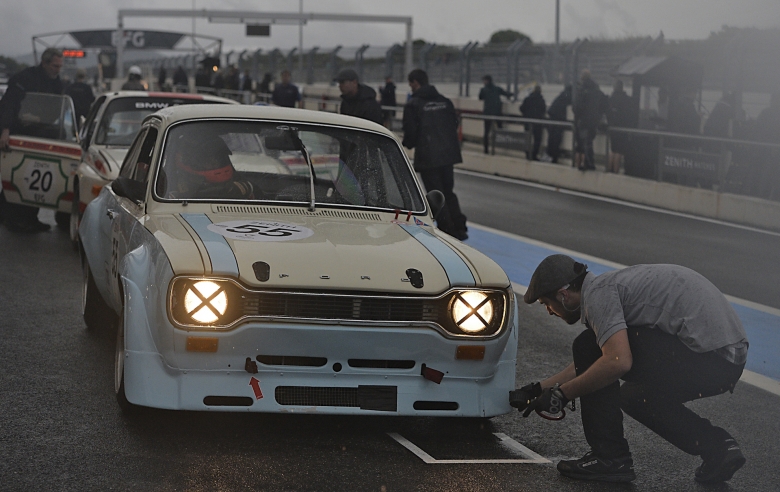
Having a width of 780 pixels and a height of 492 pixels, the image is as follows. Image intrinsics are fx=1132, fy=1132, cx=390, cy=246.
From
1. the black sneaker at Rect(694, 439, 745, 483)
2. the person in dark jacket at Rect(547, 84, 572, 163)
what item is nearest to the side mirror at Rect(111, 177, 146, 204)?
the black sneaker at Rect(694, 439, 745, 483)

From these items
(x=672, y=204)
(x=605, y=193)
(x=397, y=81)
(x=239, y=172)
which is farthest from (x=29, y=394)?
(x=397, y=81)

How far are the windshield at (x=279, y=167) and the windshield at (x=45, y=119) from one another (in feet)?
19.2

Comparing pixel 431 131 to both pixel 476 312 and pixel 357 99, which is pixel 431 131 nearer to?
pixel 357 99

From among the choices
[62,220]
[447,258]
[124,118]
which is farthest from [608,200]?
[447,258]

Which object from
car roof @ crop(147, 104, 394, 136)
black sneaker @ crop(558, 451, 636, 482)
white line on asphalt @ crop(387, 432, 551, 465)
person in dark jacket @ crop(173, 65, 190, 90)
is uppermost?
person in dark jacket @ crop(173, 65, 190, 90)

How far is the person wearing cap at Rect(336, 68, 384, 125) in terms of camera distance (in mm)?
11648

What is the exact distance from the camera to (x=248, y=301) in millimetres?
5000

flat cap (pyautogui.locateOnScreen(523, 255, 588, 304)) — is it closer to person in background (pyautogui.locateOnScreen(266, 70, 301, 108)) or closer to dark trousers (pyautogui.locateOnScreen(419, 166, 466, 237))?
dark trousers (pyautogui.locateOnScreen(419, 166, 466, 237))

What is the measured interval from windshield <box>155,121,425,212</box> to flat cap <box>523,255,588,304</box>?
1.76m

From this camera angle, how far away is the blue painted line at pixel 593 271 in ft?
26.2

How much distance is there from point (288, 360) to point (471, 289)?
901 millimetres

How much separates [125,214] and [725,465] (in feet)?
11.7

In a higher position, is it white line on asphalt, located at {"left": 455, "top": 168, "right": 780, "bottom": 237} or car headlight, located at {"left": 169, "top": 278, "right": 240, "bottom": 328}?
car headlight, located at {"left": 169, "top": 278, "right": 240, "bottom": 328}

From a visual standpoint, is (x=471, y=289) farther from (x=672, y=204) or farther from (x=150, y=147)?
(x=672, y=204)
